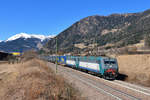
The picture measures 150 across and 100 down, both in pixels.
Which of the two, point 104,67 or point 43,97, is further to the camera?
point 104,67

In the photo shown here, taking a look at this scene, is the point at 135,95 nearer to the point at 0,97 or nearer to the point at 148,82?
the point at 148,82

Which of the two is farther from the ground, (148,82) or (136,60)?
(136,60)

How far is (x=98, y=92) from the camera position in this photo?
1520 centimetres

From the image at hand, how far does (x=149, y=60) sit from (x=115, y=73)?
348 inches

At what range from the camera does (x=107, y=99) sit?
509 inches

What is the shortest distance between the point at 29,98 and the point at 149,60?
76.0 ft

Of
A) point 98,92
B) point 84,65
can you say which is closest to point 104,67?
point 98,92

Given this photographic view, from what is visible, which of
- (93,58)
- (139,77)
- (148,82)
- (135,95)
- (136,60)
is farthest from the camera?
(136,60)

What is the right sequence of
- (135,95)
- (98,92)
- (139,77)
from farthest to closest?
(139,77), (98,92), (135,95)

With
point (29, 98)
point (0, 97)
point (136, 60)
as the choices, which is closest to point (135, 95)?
point (29, 98)

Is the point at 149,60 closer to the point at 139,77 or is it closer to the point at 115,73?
the point at 139,77

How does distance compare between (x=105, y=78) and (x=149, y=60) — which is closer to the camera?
(x=105, y=78)

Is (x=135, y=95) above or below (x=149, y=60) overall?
below

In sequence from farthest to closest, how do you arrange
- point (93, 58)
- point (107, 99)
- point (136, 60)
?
point (136, 60), point (93, 58), point (107, 99)
